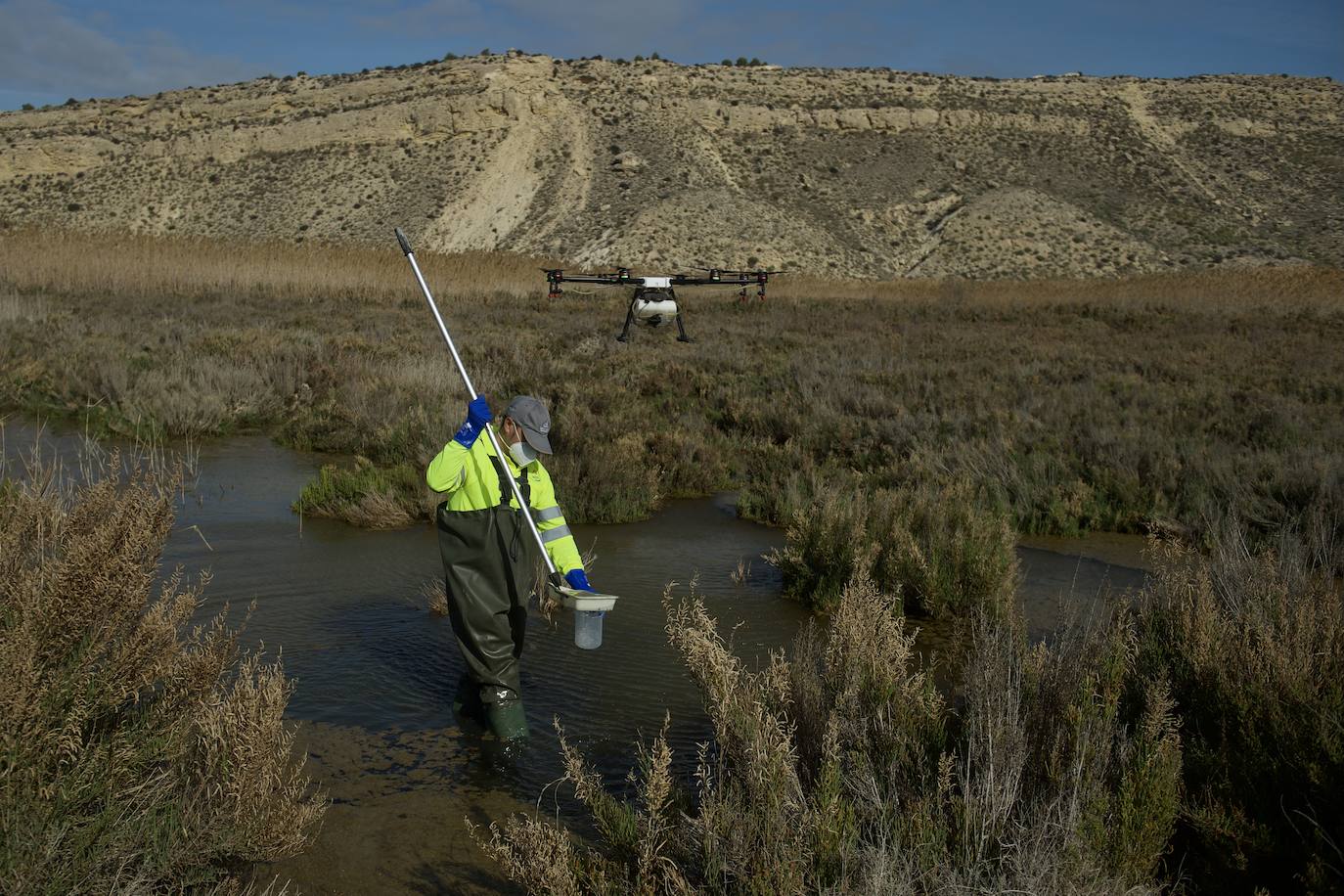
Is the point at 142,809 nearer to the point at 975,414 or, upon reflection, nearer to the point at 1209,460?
the point at 1209,460

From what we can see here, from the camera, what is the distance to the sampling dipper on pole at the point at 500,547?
4945mm

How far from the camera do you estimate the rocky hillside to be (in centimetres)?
5481

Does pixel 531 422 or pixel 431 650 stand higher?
Result: pixel 531 422

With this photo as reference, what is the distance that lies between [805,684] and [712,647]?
776 mm

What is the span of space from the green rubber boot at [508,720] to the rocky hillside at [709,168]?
44.3 metres

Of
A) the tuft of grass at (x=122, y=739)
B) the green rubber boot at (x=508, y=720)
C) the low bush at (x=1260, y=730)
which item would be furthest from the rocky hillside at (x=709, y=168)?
the tuft of grass at (x=122, y=739)

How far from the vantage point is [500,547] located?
5062mm

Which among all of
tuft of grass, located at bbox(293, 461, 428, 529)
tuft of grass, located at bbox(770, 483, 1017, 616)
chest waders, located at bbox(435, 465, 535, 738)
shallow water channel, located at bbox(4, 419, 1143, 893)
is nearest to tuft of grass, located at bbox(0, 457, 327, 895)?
shallow water channel, located at bbox(4, 419, 1143, 893)

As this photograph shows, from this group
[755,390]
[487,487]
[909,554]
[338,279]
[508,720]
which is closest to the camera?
[487,487]

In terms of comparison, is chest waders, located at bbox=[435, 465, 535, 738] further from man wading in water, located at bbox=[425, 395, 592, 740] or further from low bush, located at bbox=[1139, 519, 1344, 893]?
low bush, located at bbox=[1139, 519, 1344, 893]

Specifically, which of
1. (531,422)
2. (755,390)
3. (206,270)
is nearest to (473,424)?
(531,422)

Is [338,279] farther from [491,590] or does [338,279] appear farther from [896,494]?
[491,590]

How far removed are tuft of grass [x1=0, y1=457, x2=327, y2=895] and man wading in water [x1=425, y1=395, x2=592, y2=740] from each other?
3.94 feet

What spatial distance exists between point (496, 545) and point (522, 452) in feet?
1.52
